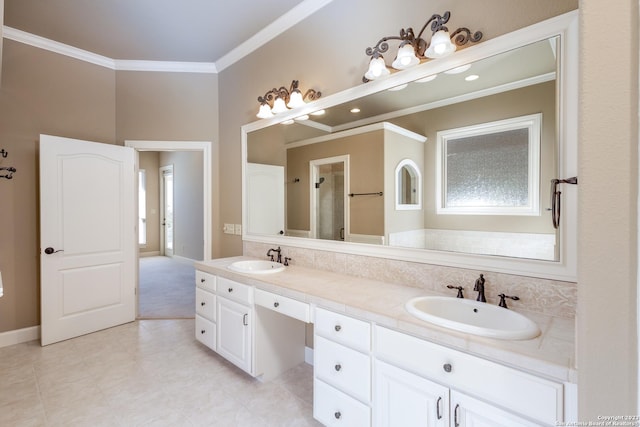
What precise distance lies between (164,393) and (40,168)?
2.31 meters

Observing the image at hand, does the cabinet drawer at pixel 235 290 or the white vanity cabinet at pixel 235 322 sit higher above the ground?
the cabinet drawer at pixel 235 290

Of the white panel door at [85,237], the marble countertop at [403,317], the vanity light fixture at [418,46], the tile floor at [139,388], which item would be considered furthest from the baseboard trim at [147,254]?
the vanity light fixture at [418,46]

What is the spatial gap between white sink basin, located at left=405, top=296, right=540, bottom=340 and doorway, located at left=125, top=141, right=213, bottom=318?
2628 millimetres

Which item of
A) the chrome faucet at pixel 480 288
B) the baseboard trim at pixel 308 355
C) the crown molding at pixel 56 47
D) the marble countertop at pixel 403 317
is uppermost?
the crown molding at pixel 56 47

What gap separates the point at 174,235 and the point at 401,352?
6.51 m

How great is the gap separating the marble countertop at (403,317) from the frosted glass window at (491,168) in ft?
1.74

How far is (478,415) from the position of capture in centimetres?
108

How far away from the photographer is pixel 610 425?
0.58 metres

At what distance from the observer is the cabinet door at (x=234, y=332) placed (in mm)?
2096

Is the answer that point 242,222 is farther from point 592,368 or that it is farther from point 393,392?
point 592,368

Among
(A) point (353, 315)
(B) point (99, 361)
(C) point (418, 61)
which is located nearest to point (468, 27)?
(C) point (418, 61)

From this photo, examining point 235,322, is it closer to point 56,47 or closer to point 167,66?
point 167,66

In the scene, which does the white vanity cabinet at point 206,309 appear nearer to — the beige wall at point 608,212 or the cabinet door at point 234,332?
the cabinet door at point 234,332

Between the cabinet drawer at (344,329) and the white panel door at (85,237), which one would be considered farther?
the white panel door at (85,237)
